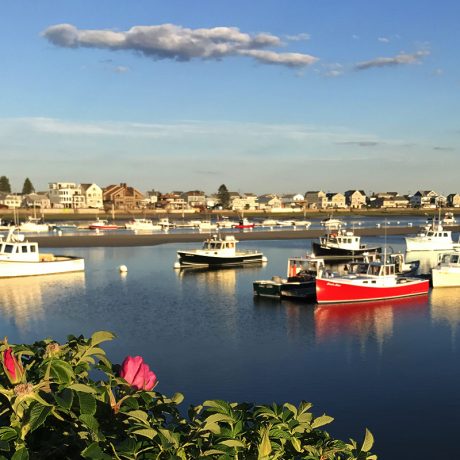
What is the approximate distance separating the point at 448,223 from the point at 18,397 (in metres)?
163

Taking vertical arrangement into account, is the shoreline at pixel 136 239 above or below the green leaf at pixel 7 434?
below

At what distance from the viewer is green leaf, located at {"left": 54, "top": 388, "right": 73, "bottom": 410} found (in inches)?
156

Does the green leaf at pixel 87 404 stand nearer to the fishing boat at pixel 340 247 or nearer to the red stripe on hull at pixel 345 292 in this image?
the red stripe on hull at pixel 345 292

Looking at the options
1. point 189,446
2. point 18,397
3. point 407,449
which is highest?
point 18,397

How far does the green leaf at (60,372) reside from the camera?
429cm

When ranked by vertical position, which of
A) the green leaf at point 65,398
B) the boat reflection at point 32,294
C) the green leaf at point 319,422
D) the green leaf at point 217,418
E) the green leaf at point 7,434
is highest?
the green leaf at point 65,398

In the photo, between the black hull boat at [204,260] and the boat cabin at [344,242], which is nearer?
the black hull boat at [204,260]

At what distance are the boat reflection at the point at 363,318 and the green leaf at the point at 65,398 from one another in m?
29.1

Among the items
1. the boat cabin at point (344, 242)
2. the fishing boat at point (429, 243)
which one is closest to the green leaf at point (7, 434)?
the boat cabin at point (344, 242)

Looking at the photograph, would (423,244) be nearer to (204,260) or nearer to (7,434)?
(204,260)

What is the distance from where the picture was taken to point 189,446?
14.2 ft

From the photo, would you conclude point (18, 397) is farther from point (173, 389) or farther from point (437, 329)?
point (437, 329)

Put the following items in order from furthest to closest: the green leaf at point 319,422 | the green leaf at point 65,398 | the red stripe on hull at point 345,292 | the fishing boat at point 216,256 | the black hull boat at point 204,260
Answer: the fishing boat at point 216,256, the black hull boat at point 204,260, the red stripe on hull at point 345,292, the green leaf at point 319,422, the green leaf at point 65,398

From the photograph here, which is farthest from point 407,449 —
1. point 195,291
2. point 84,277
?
point 84,277
